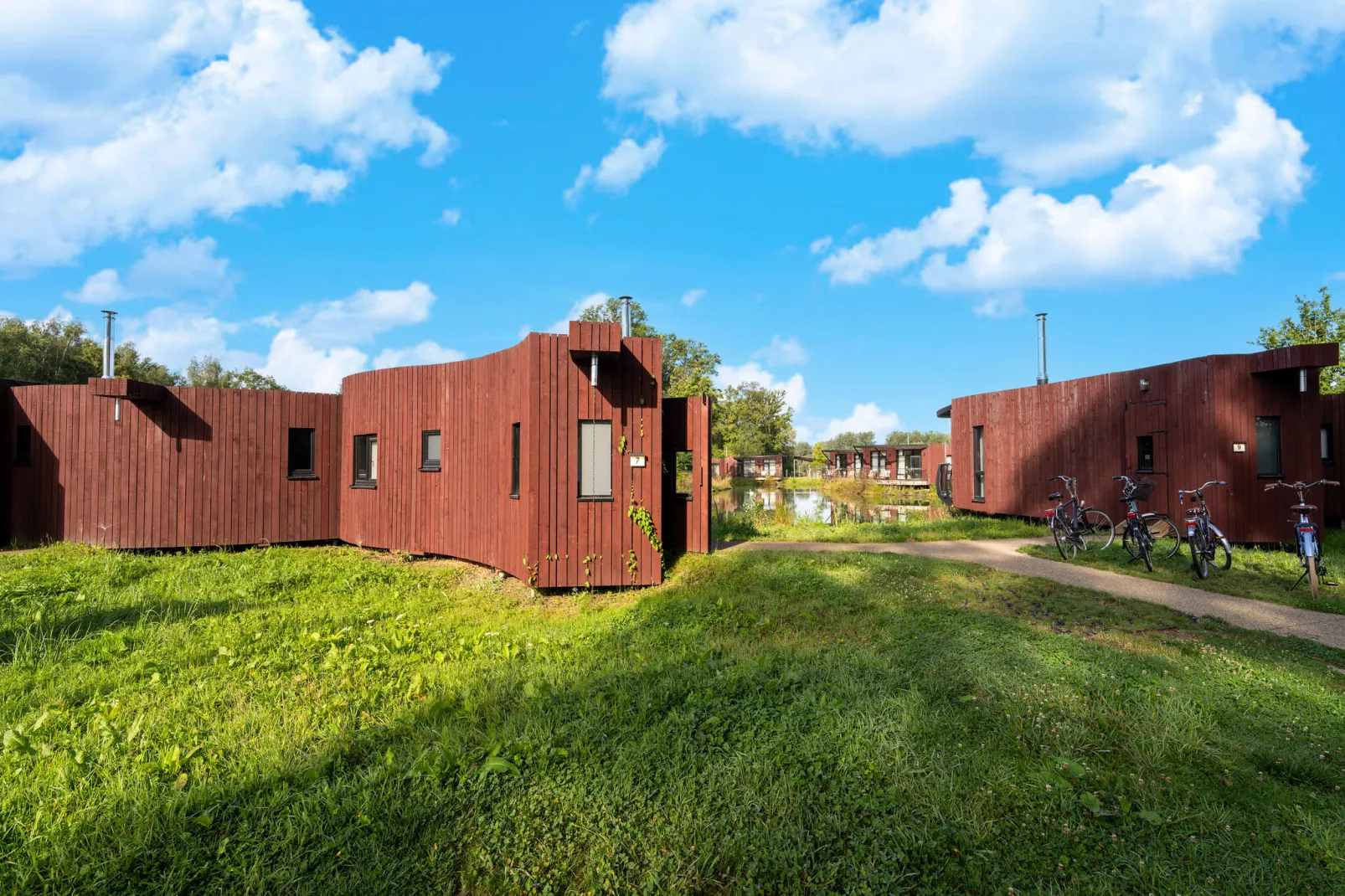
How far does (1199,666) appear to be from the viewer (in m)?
4.73

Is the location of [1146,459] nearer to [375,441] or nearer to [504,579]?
[504,579]

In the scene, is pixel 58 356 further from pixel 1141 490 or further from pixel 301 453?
pixel 1141 490

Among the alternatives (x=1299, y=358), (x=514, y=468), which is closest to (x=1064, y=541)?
(x=1299, y=358)

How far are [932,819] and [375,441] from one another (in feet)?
37.0

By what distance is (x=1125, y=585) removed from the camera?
7586 mm

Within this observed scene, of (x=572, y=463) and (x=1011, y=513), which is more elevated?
(x=572, y=463)

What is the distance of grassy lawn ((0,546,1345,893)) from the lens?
2.80m

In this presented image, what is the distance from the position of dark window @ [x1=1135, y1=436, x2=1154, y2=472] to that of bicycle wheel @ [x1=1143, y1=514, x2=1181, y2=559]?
1818 millimetres

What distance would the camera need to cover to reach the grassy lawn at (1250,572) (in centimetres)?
704

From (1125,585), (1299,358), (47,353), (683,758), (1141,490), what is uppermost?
(47,353)

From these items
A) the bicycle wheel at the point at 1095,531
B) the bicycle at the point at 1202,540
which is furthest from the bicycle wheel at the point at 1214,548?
the bicycle wheel at the point at 1095,531

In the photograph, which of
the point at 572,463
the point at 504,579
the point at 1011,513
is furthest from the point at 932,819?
the point at 1011,513

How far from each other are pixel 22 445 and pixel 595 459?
12.3m

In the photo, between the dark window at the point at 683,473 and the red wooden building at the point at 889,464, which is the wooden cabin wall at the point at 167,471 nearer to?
the dark window at the point at 683,473
